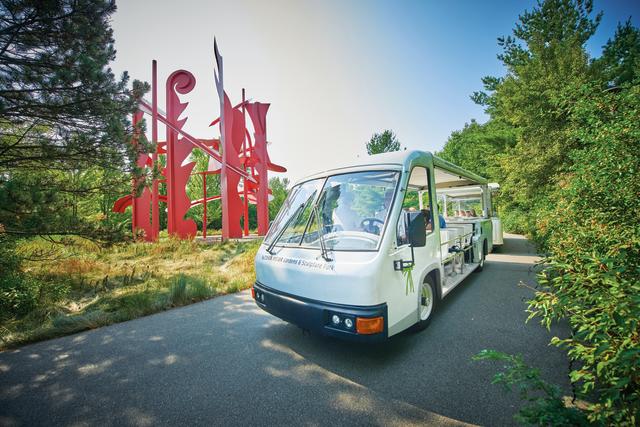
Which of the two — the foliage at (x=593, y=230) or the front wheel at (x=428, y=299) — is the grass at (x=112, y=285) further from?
the foliage at (x=593, y=230)

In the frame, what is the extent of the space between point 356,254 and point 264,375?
5.19 feet

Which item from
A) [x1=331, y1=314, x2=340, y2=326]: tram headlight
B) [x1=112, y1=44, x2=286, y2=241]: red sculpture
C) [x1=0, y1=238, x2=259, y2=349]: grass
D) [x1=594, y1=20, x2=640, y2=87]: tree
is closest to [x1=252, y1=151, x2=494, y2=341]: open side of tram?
[x1=331, y1=314, x2=340, y2=326]: tram headlight

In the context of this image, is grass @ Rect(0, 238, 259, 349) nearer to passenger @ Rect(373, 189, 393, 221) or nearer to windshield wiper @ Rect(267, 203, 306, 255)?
windshield wiper @ Rect(267, 203, 306, 255)

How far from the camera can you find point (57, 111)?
4.25 metres

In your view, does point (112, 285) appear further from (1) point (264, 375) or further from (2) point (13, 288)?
(1) point (264, 375)

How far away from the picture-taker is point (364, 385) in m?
2.56

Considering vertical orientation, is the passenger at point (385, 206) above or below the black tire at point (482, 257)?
above

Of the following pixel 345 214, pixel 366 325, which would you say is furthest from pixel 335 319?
pixel 345 214

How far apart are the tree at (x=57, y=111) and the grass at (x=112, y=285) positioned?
967 mm

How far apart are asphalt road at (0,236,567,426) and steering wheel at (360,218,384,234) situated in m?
1.44

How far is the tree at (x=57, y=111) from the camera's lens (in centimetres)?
378

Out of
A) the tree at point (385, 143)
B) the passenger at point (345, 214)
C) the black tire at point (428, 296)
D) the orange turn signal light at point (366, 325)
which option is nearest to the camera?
the orange turn signal light at point (366, 325)

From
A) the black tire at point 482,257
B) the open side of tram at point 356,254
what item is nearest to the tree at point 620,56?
the black tire at point 482,257

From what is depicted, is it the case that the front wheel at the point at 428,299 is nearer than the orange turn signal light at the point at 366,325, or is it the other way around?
the orange turn signal light at the point at 366,325
